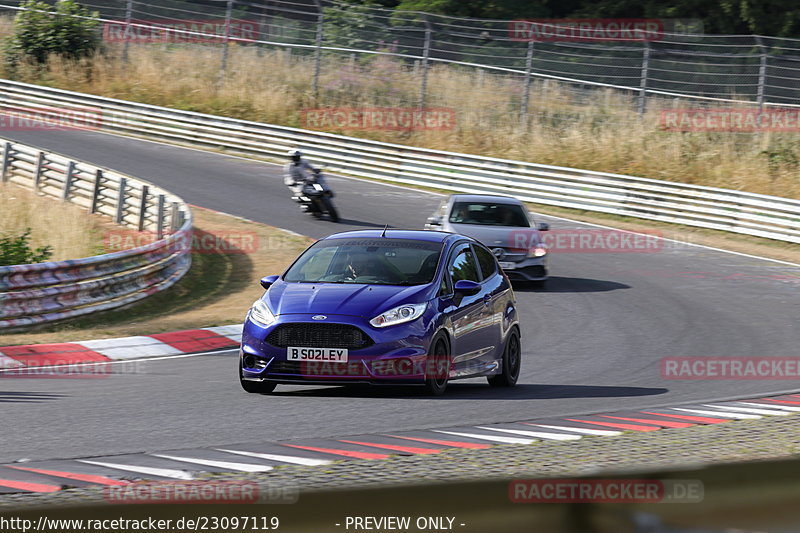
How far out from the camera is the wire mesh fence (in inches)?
1209

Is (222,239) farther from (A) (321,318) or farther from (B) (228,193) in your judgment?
(A) (321,318)

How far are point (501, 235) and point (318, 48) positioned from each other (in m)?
19.6

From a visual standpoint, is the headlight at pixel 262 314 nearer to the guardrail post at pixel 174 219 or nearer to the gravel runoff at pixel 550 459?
the gravel runoff at pixel 550 459

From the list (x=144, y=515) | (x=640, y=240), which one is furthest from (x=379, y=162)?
(x=144, y=515)

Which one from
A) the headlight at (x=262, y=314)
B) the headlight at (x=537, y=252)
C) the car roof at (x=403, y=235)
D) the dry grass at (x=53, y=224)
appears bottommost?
the dry grass at (x=53, y=224)

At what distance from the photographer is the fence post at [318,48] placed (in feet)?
115

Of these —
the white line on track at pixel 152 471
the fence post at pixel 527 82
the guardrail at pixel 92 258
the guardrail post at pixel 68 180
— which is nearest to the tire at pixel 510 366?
the white line on track at pixel 152 471

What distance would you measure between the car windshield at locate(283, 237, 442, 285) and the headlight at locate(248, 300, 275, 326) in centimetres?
55

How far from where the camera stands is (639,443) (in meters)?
7.54

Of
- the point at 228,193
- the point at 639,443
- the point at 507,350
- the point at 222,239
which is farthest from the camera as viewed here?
the point at 228,193

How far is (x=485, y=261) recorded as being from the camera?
37.1 ft

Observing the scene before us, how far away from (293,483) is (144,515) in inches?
139

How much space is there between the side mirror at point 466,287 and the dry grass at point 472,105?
21117mm

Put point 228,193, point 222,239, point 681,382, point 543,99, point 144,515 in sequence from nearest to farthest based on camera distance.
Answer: point 144,515, point 681,382, point 222,239, point 228,193, point 543,99
